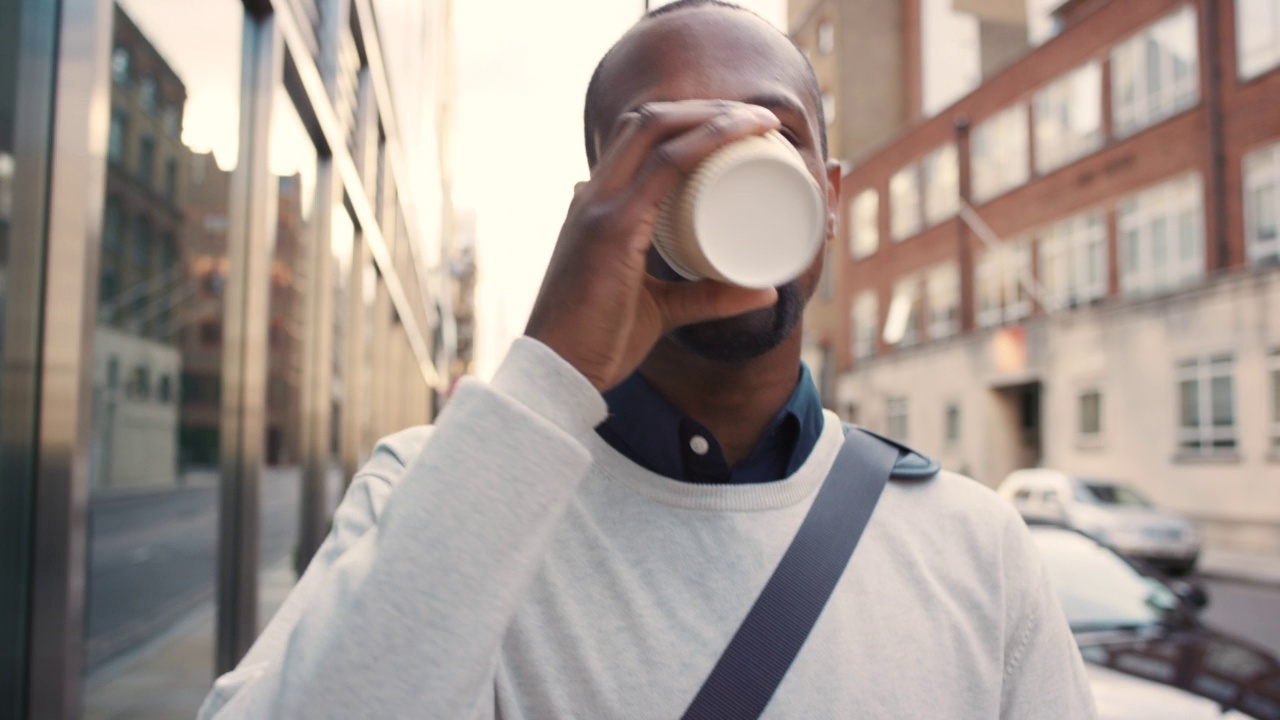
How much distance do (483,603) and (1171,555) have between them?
Result: 1519cm

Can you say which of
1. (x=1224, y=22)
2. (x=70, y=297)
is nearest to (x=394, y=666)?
(x=70, y=297)

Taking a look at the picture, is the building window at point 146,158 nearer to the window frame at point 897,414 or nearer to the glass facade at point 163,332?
the glass facade at point 163,332

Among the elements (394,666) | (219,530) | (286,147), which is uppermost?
(286,147)

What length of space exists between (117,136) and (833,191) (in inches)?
70.9

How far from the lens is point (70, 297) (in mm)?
2008

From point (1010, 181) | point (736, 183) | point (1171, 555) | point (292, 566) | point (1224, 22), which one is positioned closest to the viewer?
point (736, 183)

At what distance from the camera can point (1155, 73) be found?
66.8 feet

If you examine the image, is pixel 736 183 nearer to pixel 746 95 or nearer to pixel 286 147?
pixel 746 95

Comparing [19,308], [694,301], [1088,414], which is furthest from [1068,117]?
[694,301]

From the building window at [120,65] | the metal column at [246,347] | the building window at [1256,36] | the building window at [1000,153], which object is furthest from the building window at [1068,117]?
the building window at [120,65]

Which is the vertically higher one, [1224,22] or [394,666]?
[1224,22]

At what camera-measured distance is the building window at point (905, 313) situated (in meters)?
29.8

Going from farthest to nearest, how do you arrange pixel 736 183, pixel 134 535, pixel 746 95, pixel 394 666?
pixel 134 535 < pixel 746 95 < pixel 736 183 < pixel 394 666

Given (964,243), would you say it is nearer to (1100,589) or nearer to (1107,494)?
(1107,494)
